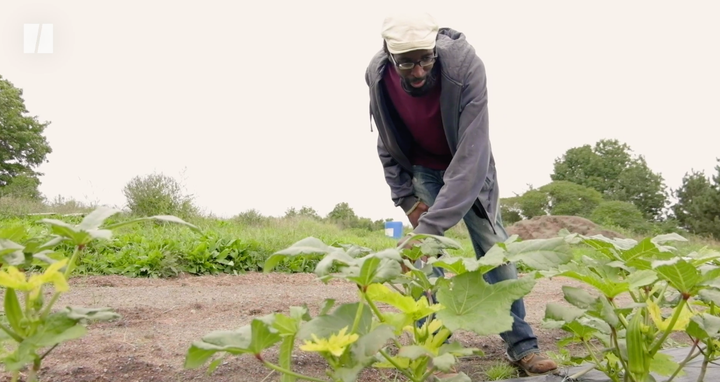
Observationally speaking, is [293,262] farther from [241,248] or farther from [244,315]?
[244,315]

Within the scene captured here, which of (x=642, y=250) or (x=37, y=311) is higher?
(x=642, y=250)

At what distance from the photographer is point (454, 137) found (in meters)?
2.26

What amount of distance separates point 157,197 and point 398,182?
8.20m

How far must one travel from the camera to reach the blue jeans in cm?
222

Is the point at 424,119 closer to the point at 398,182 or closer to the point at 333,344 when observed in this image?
the point at 398,182

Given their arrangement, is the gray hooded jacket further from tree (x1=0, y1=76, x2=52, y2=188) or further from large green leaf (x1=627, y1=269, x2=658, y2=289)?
tree (x1=0, y1=76, x2=52, y2=188)

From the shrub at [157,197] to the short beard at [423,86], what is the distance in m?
8.29

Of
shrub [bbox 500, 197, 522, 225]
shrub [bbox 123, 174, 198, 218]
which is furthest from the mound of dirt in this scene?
shrub [bbox 500, 197, 522, 225]

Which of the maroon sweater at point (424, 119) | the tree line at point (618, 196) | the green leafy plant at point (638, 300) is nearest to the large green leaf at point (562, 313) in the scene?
the green leafy plant at point (638, 300)

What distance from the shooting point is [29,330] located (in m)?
0.90

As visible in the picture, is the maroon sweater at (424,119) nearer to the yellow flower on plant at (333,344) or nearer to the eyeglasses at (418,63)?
the eyeglasses at (418,63)

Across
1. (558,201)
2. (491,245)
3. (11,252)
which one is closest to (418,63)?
(491,245)

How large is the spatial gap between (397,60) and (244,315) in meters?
1.65

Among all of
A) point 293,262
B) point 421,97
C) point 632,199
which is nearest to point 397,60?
point 421,97
